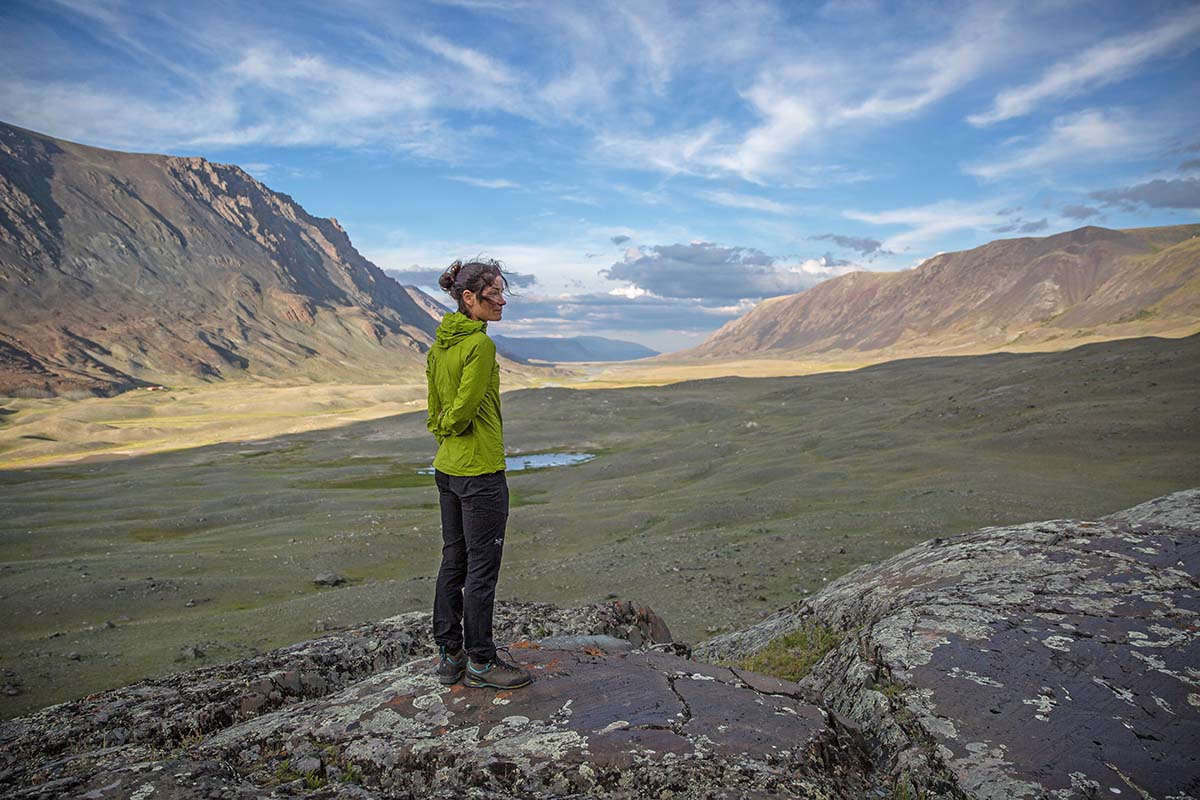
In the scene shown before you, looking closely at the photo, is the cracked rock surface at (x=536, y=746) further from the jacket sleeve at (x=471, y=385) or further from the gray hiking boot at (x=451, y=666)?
the jacket sleeve at (x=471, y=385)

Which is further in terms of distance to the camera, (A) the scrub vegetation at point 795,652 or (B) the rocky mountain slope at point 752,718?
(A) the scrub vegetation at point 795,652

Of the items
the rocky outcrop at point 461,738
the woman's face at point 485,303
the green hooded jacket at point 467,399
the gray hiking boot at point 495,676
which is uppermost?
the woman's face at point 485,303

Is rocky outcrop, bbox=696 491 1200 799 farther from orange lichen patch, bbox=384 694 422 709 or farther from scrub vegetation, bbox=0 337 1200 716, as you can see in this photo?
scrub vegetation, bbox=0 337 1200 716

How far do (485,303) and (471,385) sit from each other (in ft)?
3.30

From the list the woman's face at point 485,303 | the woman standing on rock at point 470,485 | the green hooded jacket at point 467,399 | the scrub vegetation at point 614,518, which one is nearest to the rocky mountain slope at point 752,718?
the woman standing on rock at point 470,485

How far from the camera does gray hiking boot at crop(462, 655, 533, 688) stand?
251 inches

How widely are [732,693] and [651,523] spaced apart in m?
22.2

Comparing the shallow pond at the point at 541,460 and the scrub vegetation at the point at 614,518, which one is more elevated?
the scrub vegetation at the point at 614,518

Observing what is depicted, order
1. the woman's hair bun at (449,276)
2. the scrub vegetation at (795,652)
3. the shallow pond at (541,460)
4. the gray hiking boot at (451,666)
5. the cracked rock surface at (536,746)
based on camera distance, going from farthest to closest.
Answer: the shallow pond at (541,460), the scrub vegetation at (795,652), the woman's hair bun at (449,276), the gray hiking boot at (451,666), the cracked rock surface at (536,746)

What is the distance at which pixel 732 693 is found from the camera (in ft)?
21.2

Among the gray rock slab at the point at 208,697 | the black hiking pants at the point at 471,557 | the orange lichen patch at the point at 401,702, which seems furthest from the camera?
the black hiking pants at the point at 471,557

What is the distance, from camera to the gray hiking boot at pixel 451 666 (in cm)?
662

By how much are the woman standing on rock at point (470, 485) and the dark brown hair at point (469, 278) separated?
0.04 feet

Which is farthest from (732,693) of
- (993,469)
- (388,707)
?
(993,469)
